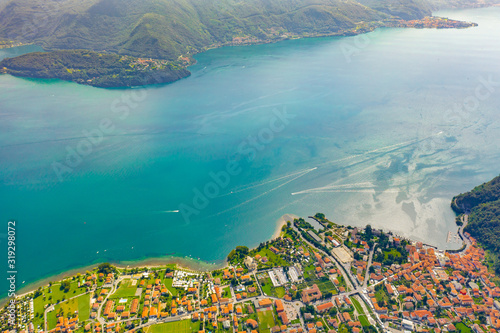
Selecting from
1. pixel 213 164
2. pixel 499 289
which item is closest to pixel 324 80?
Answer: pixel 213 164

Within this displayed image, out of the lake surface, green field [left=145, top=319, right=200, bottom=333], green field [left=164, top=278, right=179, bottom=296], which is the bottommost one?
green field [left=145, top=319, right=200, bottom=333]

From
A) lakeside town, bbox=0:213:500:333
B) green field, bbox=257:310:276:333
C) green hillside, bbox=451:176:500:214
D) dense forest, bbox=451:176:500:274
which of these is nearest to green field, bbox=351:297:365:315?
lakeside town, bbox=0:213:500:333

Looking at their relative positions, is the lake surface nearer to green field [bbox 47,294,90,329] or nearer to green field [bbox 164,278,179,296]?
green field [bbox 164,278,179,296]

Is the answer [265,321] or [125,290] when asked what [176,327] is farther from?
[265,321]

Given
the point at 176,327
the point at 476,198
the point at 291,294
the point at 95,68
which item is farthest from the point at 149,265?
the point at 95,68

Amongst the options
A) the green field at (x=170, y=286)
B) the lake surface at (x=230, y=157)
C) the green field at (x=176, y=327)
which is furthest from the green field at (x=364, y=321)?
the green field at (x=170, y=286)

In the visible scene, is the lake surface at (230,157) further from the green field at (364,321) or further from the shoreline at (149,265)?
the green field at (364,321)
